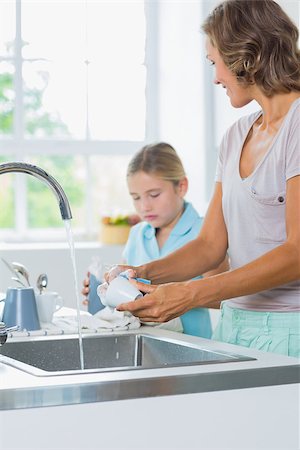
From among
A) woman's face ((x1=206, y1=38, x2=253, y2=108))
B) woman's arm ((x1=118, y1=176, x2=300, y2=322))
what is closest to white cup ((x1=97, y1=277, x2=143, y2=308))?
woman's arm ((x1=118, y1=176, x2=300, y2=322))

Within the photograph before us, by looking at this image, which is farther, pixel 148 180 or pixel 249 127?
pixel 148 180

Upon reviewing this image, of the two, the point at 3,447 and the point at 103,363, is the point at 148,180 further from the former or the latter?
the point at 3,447

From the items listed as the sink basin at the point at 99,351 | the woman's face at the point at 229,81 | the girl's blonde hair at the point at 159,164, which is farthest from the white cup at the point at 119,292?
the girl's blonde hair at the point at 159,164

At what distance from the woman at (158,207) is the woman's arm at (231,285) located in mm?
1031

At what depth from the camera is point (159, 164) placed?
3045mm

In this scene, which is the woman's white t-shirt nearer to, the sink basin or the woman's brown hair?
the woman's brown hair

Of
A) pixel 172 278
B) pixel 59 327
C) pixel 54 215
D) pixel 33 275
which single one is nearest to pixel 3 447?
pixel 59 327

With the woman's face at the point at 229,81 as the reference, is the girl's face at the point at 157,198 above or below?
below

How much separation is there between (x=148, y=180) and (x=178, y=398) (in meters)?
Result: 1.69

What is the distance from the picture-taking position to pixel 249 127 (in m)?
2.12

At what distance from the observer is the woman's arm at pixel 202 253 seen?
2.22 meters

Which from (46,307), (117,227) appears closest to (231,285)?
(46,307)

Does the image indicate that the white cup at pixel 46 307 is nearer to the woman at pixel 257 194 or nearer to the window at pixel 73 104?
the woman at pixel 257 194

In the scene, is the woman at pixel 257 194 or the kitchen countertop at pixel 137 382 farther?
the woman at pixel 257 194
